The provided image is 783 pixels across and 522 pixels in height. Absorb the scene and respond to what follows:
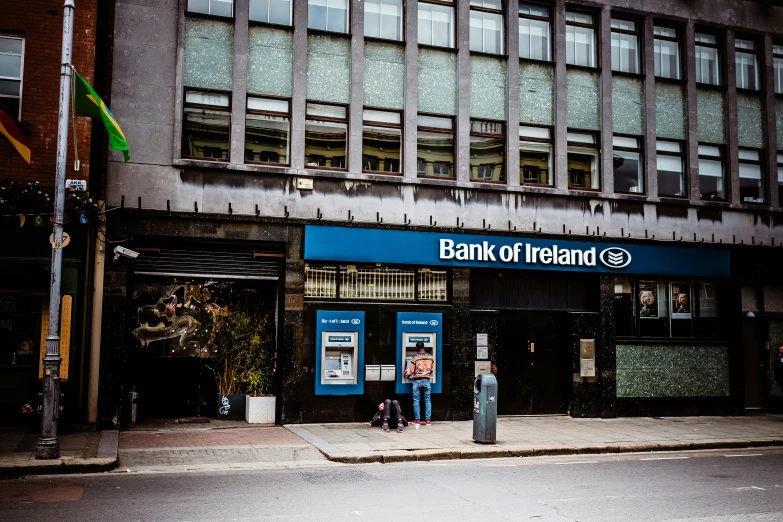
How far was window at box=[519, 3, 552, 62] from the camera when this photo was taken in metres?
18.5

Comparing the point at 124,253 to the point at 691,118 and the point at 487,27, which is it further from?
the point at 691,118

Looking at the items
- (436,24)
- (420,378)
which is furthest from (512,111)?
(420,378)

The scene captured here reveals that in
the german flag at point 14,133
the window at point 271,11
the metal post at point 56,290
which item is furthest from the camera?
the window at point 271,11

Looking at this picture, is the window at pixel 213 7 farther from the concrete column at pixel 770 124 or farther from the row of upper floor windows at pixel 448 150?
the concrete column at pixel 770 124

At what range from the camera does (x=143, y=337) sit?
52.1 feet

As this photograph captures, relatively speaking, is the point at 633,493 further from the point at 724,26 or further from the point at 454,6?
the point at 724,26

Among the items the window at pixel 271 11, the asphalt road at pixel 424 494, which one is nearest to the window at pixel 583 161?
the window at pixel 271 11

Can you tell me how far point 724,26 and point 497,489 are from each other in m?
16.3

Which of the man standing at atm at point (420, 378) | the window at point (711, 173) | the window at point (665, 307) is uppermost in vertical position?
the window at point (711, 173)

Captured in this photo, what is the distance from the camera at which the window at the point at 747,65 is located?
20562 mm

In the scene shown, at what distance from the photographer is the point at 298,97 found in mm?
16359

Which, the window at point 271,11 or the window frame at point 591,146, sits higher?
the window at point 271,11

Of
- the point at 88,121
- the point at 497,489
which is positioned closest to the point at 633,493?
the point at 497,489

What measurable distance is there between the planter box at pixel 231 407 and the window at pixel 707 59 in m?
14.9
